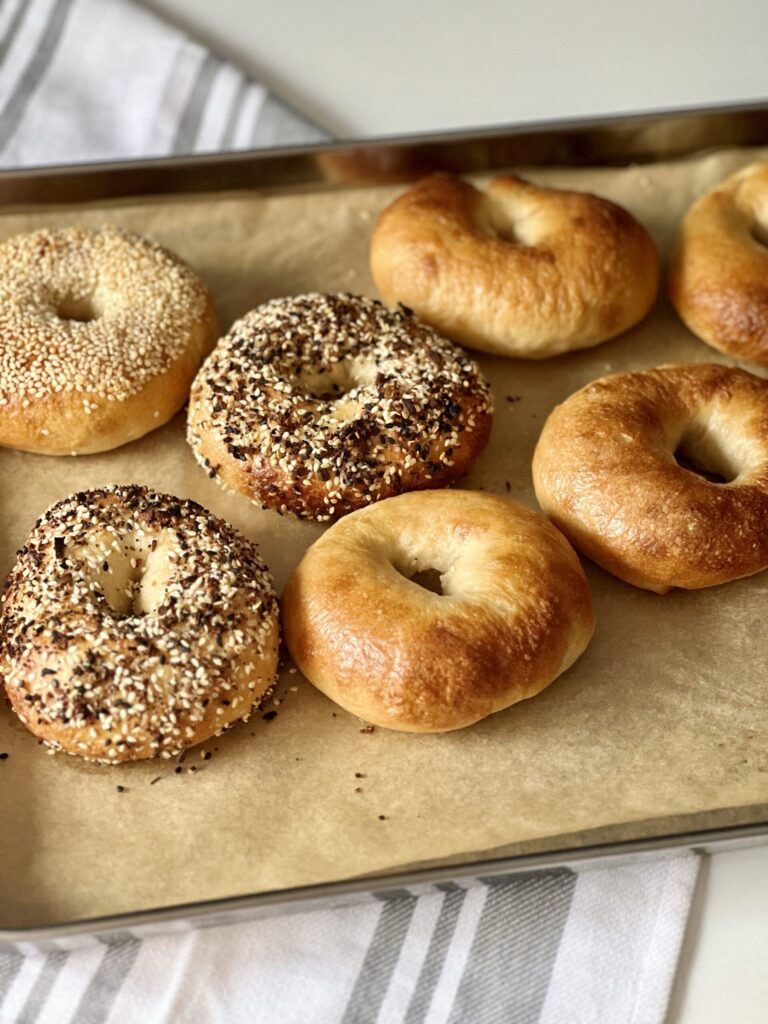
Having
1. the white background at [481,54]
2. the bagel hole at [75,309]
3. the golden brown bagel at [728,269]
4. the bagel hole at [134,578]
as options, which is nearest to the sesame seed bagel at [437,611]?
the bagel hole at [134,578]

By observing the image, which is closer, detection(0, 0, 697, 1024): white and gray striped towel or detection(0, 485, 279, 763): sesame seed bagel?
detection(0, 0, 697, 1024): white and gray striped towel

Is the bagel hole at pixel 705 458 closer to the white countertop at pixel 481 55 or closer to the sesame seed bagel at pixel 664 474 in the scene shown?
the sesame seed bagel at pixel 664 474

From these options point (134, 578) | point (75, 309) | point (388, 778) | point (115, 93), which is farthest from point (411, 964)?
point (115, 93)

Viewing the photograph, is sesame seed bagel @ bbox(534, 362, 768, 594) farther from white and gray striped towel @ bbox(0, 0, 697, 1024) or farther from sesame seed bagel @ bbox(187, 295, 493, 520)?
white and gray striped towel @ bbox(0, 0, 697, 1024)

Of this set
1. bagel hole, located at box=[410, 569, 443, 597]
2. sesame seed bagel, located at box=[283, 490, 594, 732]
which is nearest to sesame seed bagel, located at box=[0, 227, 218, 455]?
sesame seed bagel, located at box=[283, 490, 594, 732]

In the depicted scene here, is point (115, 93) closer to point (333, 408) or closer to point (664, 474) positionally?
point (333, 408)

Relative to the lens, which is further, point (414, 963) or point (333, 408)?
point (333, 408)
